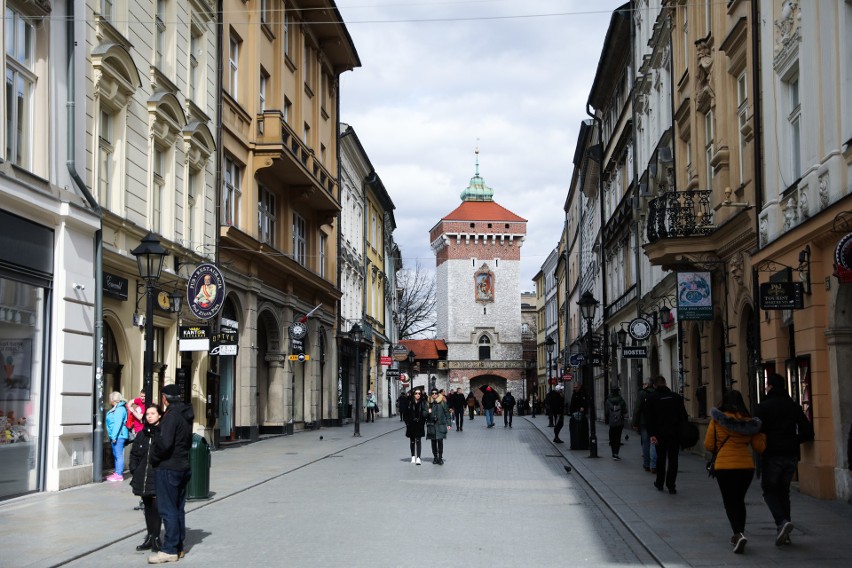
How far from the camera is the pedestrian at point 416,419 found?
2230cm

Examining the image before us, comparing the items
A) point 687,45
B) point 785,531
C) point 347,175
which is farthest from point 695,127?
point 347,175

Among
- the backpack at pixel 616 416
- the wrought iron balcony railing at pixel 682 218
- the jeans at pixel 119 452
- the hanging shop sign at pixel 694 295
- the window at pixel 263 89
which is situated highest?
the window at pixel 263 89

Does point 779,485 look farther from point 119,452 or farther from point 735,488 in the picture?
point 119,452

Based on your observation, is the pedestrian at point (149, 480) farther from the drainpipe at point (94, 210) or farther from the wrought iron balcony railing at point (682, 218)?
the wrought iron balcony railing at point (682, 218)

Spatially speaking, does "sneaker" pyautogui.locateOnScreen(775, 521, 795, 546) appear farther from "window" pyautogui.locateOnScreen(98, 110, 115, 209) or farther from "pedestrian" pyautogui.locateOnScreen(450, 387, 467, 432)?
"pedestrian" pyautogui.locateOnScreen(450, 387, 467, 432)

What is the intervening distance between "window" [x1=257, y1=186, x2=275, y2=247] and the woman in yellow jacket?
22.1 metres

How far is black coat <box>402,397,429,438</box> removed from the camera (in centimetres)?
2230

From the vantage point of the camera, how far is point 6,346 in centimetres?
1509

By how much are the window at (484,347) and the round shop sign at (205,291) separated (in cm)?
8736

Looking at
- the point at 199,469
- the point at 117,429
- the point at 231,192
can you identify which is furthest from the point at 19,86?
the point at 231,192

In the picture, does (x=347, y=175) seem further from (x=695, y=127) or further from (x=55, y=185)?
(x=55, y=185)

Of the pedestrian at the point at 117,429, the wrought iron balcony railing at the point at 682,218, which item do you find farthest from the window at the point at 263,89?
the pedestrian at the point at 117,429

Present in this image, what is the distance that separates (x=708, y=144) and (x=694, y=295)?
3.41 metres

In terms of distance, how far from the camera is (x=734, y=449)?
1055cm
